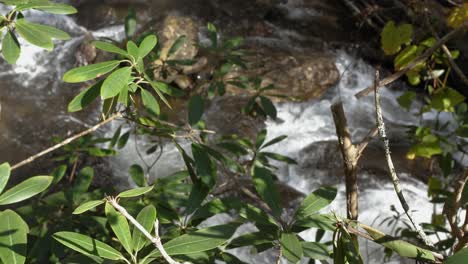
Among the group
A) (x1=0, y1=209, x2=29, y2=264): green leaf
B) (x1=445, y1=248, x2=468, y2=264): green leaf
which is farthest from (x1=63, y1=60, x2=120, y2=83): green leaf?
(x1=445, y1=248, x2=468, y2=264): green leaf

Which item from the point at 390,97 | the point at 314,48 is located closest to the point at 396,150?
the point at 390,97

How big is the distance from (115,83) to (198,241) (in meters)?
0.41

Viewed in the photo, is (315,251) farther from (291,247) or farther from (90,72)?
(90,72)

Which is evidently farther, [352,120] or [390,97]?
[390,97]

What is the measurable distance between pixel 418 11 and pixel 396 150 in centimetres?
187

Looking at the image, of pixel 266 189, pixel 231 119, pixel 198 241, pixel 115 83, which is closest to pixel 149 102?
pixel 115 83

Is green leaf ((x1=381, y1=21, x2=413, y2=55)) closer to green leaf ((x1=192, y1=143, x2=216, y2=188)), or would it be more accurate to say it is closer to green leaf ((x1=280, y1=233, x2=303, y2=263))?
green leaf ((x1=192, y1=143, x2=216, y2=188))

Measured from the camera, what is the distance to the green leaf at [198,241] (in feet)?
3.44

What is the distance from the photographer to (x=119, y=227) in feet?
3.43

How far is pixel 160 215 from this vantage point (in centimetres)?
156

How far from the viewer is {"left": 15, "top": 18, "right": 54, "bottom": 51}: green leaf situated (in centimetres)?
125

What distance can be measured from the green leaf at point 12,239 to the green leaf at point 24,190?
0.26 ft

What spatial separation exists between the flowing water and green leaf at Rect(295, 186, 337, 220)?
236 cm

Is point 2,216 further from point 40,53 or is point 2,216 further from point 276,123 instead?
point 40,53
